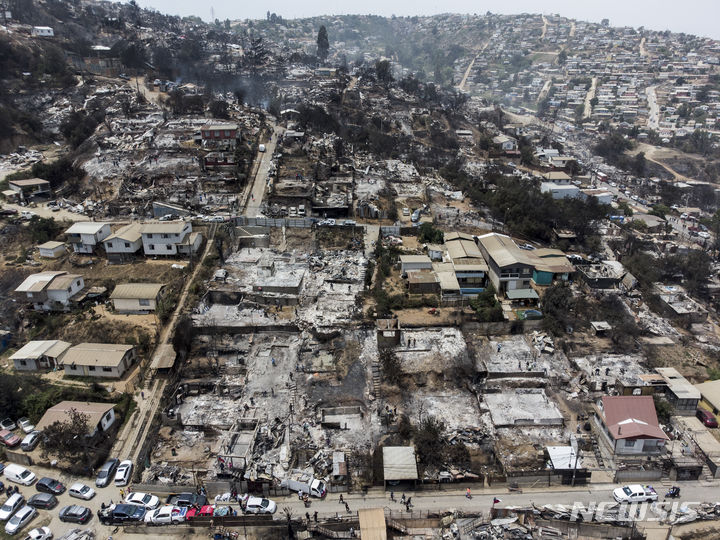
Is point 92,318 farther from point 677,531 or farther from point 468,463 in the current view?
point 677,531

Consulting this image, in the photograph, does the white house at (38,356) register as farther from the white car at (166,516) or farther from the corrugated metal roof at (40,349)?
the white car at (166,516)

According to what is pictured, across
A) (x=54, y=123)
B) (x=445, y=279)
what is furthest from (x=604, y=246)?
(x=54, y=123)

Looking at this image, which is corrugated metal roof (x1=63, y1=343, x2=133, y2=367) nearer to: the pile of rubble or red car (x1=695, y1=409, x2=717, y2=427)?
the pile of rubble

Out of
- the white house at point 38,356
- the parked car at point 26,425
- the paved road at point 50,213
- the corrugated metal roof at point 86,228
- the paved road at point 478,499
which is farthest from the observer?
the paved road at point 50,213

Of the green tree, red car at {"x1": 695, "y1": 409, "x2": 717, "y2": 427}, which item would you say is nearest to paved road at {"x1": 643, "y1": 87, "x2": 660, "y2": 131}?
the green tree

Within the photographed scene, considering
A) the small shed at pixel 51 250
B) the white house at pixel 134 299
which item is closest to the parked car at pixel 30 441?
the white house at pixel 134 299
